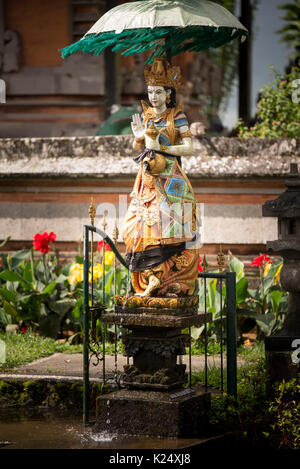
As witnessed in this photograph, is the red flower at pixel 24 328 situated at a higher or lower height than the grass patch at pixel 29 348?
higher

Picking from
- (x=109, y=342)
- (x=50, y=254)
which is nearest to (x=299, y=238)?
(x=109, y=342)

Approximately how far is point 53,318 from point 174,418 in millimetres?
3382

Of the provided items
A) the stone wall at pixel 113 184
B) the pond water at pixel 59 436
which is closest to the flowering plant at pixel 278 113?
the stone wall at pixel 113 184

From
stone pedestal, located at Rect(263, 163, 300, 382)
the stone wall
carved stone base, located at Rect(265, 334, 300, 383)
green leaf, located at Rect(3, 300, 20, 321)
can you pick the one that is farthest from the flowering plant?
carved stone base, located at Rect(265, 334, 300, 383)

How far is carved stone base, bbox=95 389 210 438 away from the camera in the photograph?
18.6 ft

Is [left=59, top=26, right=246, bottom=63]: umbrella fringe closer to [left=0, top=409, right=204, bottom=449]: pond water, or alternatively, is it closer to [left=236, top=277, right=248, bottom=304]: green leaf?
[left=236, top=277, right=248, bottom=304]: green leaf

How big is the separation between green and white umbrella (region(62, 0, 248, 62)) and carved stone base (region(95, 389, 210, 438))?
9.11 ft

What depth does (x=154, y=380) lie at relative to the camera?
5879mm

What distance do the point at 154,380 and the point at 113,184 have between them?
4.39 metres

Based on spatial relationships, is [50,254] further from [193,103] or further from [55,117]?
[193,103]

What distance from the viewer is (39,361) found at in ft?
25.3

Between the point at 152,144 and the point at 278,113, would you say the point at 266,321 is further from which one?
the point at 278,113

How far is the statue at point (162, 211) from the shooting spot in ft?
19.2

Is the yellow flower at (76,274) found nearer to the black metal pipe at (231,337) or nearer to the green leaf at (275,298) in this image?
the green leaf at (275,298)
